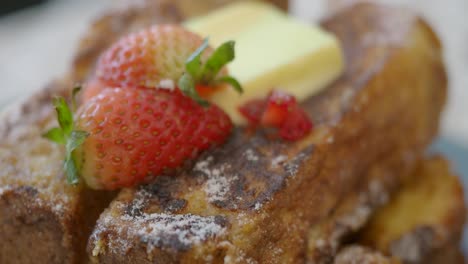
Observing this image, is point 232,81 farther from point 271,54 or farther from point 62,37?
point 62,37

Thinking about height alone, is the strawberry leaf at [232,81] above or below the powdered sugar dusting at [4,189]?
above

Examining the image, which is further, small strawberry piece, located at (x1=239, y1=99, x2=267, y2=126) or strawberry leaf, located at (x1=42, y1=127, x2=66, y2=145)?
small strawberry piece, located at (x1=239, y1=99, x2=267, y2=126)

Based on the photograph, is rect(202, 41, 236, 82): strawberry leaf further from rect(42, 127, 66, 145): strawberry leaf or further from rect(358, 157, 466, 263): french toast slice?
rect(358, 157, 466, 263): french toast slice

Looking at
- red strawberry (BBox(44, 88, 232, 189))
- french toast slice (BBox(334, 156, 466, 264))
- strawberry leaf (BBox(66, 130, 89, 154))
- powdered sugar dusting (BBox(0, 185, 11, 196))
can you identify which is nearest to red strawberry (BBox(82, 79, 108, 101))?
red strawberry (BBox(44, 88, 232, 189))

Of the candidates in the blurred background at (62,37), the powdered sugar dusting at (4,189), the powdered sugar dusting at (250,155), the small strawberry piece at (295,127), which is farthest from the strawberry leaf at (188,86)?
the blurred background at (62,37)

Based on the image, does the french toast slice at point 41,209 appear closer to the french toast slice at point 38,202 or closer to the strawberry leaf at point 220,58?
the french toast slice at point 38,202

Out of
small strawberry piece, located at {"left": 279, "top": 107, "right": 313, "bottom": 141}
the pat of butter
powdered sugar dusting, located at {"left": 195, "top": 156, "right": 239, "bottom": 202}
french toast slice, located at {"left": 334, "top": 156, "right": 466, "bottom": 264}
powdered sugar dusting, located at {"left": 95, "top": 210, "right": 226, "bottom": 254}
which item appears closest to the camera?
powdered sugar dusting, located at {"left": 95, "top": 210, "right": 226, "bottom": 254}

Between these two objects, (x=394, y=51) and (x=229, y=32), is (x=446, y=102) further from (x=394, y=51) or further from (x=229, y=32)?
(x=229, y=32)
